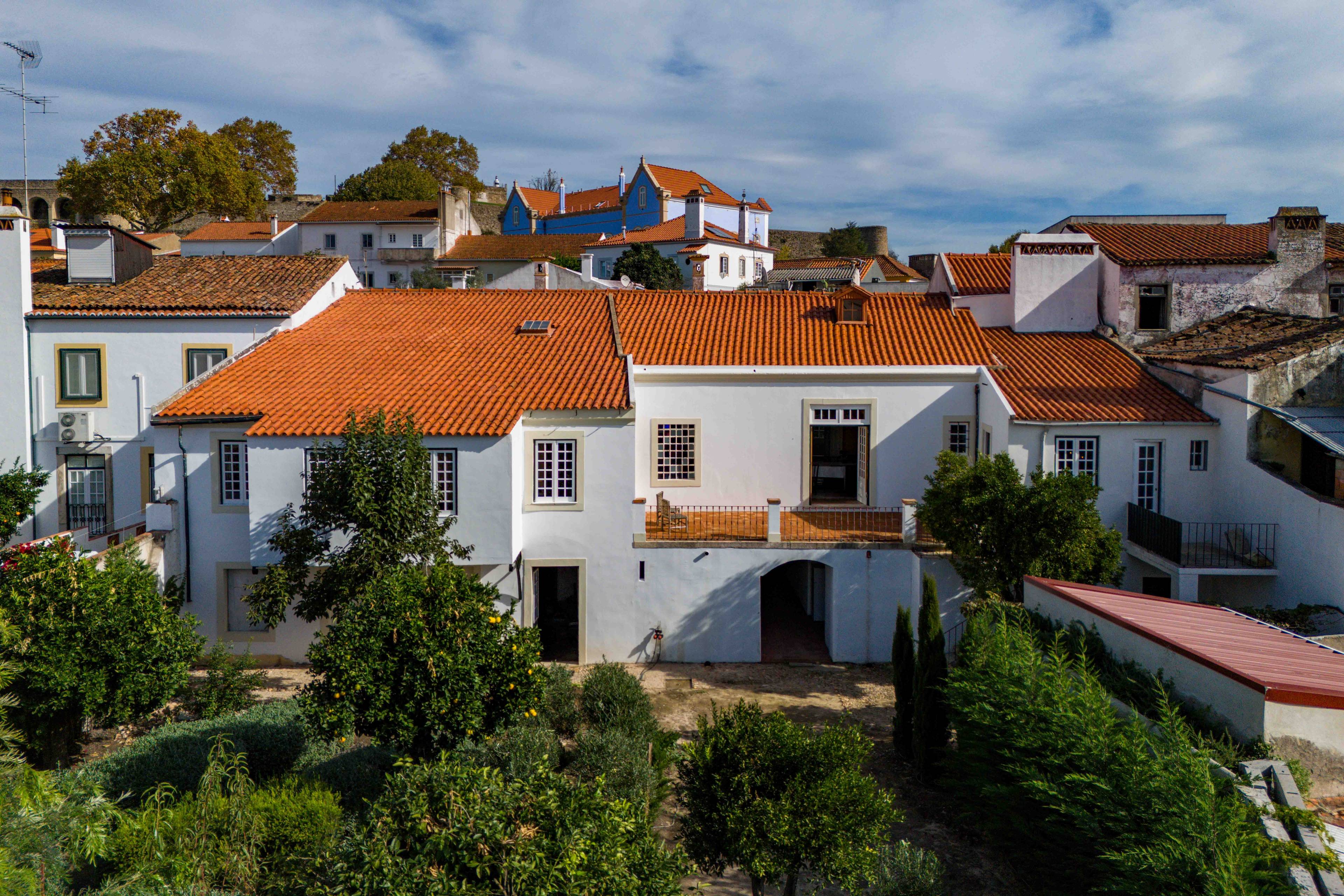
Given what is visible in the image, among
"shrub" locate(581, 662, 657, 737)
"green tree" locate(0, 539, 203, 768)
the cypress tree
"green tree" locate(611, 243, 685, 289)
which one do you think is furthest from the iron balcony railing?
"green tree" locate(611, 243, 685, 289)

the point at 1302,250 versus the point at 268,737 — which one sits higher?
the point at 1302,250

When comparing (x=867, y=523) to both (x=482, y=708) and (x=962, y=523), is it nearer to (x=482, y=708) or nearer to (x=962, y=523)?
(x=962, y=523)

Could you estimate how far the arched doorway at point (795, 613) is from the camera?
21266 millimetres

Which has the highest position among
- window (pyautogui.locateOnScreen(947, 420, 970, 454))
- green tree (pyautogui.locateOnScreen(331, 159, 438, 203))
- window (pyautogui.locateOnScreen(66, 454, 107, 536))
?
green tree (pyautogui.locateOnScreen(331, 159, 438, 203))

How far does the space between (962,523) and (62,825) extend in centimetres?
1483

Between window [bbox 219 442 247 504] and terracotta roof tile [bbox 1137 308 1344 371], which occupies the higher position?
terracotta roof tile [bbox 1137 308 1344 371]

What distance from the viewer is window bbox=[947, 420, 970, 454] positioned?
22.9 metres

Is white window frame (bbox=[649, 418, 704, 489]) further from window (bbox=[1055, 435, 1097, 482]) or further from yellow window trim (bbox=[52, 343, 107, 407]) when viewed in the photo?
yellow window trim (bbox=[52, 343, 107, 407])

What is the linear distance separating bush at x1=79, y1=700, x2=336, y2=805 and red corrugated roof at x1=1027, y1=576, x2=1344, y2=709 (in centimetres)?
1219

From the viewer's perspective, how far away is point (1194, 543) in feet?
66.6

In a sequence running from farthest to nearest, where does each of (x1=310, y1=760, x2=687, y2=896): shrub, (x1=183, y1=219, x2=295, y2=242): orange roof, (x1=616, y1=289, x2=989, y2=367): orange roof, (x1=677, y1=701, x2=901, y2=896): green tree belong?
(x1=183, y1=219, x2=295, y2=242): orange roof → (x1=616, y1=289, x2=989, y2=367): orange roof → (x1=677, y1=701, x2=901, y2=896): green tree → (x1=310, y1=760, x2=687, y2=896): shrub

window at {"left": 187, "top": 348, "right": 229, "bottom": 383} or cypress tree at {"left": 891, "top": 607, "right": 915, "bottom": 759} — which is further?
window at {"left": 187, "top": 348, "right": 229, "bottom": 383}

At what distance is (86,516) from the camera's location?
23953mm

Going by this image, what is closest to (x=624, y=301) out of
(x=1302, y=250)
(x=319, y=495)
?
(x=319, y=495)
